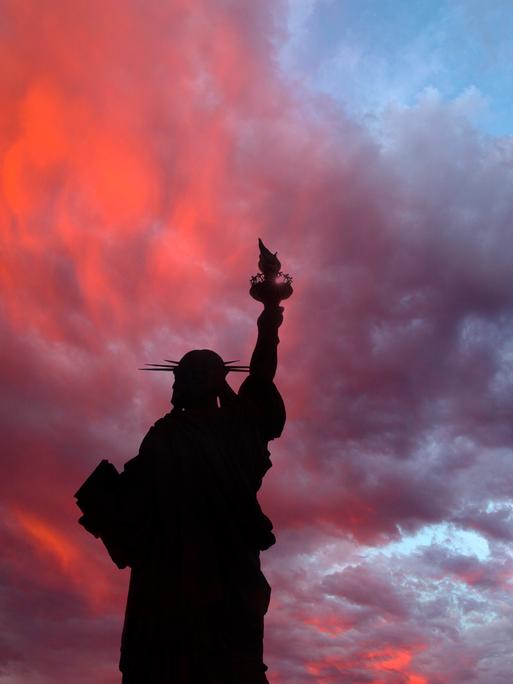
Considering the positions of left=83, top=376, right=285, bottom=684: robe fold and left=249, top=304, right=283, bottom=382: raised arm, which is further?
left=249, top=304, right=283, bottom=382: raised arm

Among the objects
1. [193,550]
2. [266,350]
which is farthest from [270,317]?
[193,550]

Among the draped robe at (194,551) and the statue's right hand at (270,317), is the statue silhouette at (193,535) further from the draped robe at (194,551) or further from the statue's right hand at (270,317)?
the statue's right hand at (270,317)

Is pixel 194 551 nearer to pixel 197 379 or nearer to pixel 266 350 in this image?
pixel 197 379

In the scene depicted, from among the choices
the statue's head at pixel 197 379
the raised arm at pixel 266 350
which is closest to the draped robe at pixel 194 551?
the statue's head at pixel 197 379

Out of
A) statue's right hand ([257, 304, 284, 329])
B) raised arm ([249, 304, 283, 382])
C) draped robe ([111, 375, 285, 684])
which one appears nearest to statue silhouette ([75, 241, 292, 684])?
draped robe ([111, 375, 285, 684])

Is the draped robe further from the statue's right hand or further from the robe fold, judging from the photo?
the statue's right hand

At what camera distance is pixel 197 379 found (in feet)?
34.5

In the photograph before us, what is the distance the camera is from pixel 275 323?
10.8 metres

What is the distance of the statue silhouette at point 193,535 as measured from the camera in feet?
27.1

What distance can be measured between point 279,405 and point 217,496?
198 centimetres

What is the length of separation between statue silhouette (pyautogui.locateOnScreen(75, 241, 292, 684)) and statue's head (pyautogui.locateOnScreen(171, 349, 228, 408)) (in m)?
0.02

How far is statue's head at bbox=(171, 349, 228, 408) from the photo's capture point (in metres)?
10.4

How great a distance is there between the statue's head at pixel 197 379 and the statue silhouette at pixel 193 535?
0.07 ft

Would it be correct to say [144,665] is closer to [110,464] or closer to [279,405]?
[110,464]
